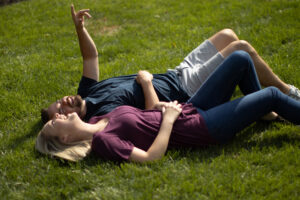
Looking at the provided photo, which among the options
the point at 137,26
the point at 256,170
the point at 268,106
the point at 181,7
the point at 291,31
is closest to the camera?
the point at 256,170

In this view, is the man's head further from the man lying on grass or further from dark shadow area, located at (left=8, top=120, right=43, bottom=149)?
dark shadow area, located at (left=8, top=120, right=43, bottom=149)

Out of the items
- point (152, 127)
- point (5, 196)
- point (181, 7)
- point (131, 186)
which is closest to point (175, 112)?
point (152, 127)

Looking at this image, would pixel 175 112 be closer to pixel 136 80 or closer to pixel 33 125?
pixel 136 80

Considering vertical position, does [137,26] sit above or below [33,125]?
above

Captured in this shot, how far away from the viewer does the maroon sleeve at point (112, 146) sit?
3.06 metres

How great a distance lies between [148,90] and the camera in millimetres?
3654

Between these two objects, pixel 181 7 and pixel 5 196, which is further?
pixel 181 7

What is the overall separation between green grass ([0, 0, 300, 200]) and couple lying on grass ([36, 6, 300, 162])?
6.3 inches

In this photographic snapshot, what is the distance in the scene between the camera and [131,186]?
295 centimetres

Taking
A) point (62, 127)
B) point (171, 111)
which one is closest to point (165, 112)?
point (171, 111)

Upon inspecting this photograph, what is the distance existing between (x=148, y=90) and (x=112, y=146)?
87 centimetres

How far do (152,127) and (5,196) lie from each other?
1.50m

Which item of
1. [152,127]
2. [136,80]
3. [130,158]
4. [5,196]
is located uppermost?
[136,80]

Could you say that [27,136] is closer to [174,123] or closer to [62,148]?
[62,148]
